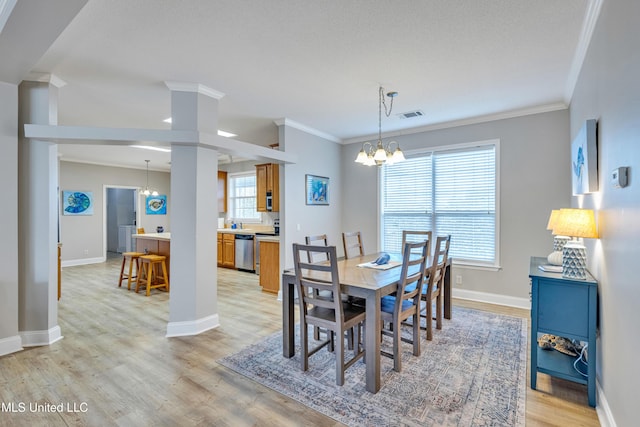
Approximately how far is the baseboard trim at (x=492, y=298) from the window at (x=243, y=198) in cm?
478

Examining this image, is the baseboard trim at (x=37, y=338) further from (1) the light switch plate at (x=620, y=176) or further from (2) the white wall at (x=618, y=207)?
(1) the light switch plate at (x=620, y=176)

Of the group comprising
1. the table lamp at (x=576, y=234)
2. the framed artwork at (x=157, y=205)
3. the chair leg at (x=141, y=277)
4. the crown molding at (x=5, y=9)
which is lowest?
the chair leg at (x=141, y=277)

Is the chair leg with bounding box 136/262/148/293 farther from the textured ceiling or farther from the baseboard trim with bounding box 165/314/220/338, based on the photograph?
the textured ceiling

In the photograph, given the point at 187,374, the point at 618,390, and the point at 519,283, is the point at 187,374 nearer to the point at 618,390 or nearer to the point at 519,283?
the point at 618,390

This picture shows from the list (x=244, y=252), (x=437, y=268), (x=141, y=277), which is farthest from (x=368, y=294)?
(x=244, y=252)

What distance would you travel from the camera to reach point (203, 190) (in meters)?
3.29

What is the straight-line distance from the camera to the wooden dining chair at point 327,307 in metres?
2.29

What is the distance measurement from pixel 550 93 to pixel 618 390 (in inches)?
121

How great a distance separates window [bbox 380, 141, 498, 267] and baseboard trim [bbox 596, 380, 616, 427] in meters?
2.37

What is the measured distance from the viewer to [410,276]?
2596mm

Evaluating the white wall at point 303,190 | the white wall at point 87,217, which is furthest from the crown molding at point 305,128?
the white wall at point 87,217

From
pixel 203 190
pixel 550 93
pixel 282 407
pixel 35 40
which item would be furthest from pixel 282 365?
pixel 550 93

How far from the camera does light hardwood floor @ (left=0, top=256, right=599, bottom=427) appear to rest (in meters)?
1.95

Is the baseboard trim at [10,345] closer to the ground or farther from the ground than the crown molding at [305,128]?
closer to the ground
